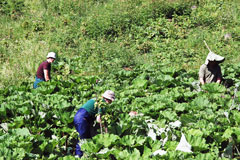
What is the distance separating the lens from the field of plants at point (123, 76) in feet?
14.5

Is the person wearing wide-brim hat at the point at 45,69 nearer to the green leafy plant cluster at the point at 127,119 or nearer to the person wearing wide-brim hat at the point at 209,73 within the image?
the green leafy plant cluster at the point at 127,119

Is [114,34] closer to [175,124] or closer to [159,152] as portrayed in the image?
[175,124]

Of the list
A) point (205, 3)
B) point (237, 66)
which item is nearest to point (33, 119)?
point (237, 66)

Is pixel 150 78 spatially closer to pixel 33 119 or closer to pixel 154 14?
pixel 33 119

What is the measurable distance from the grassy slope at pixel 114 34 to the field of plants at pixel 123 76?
0.04 meters

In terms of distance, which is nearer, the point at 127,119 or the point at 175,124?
the point at 175,124

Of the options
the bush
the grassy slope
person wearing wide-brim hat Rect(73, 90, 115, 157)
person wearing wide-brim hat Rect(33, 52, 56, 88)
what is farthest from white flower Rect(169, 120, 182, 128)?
the bush

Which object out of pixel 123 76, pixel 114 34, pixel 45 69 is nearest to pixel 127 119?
pixel 45 69

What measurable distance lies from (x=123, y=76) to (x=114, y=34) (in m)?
4.36

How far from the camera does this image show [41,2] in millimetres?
14477

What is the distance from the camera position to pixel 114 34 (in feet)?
40.9

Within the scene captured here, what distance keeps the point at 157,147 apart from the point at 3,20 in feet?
37.7

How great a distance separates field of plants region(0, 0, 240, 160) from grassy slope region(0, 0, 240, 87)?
4 cm

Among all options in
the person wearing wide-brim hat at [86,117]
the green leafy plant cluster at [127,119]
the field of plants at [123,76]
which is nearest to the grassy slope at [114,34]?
the field of plants at [123,76]
